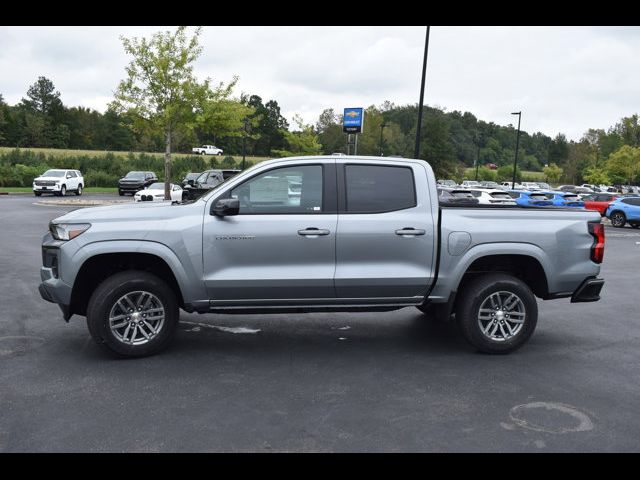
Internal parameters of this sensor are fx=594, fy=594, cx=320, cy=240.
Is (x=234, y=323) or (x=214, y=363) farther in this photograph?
(x=234, y=323)

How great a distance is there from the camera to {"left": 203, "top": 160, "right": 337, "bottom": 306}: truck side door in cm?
563

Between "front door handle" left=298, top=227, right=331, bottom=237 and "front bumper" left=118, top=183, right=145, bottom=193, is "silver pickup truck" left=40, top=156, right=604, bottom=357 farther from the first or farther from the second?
"front bumper" left=118, top=183, right=145, bottom=193

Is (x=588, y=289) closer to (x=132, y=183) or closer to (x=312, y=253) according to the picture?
(x=312, y=253)

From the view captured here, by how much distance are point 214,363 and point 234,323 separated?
161 cm

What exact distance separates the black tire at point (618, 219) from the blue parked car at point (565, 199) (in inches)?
120

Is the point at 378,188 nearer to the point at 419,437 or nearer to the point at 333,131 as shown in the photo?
the point at 419,437

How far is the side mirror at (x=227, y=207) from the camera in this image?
5.51 metres

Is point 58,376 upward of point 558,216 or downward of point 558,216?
downward

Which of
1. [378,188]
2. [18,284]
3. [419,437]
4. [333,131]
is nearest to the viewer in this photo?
[419,437]

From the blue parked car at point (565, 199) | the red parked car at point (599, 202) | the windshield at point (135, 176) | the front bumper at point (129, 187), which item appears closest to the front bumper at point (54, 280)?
the blue parked car at point (565, 199)

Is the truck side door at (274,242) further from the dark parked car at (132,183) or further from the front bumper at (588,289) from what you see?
the dark parked car at (132,183)

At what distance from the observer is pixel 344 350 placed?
6.15m
